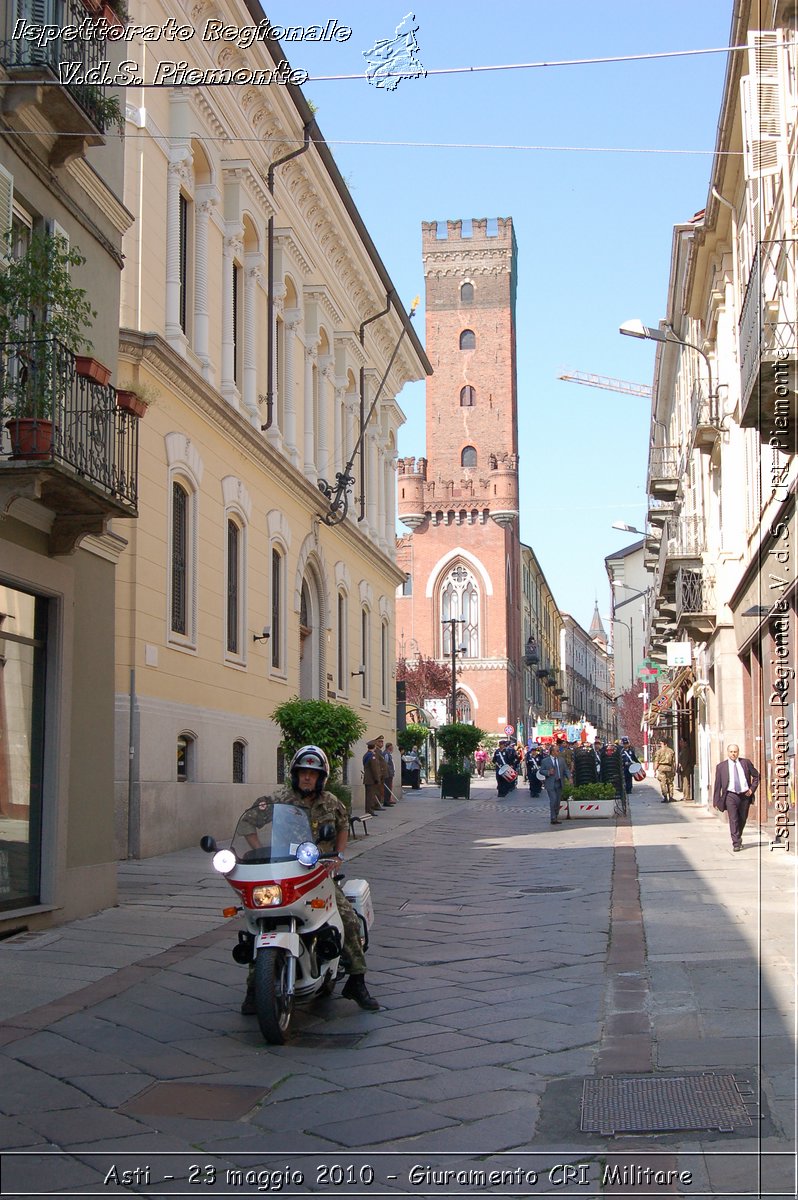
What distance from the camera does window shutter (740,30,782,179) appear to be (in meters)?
16.2

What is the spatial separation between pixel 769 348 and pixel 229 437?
10.0 metres

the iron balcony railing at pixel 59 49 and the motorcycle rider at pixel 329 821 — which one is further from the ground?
the iron balcony railing at pixel 59 49

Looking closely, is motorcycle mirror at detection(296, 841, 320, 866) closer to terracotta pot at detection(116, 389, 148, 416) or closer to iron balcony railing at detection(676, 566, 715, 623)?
terracotta pot at detection(116, 389, 148, 416)

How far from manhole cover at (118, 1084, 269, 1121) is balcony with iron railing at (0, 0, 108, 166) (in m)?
7.73

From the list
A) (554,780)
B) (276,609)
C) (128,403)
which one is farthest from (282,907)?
(554,780)

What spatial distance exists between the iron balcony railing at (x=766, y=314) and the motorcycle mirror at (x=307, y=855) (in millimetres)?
7416

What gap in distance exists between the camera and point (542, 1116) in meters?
5.78

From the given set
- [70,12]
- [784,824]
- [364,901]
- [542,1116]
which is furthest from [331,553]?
[542,1116]

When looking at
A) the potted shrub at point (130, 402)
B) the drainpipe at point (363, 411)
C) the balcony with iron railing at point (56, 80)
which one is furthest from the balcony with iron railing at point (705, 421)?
the balcony with iron railing at point (56, 80)

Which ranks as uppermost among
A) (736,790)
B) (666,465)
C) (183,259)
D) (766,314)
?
(666,465)

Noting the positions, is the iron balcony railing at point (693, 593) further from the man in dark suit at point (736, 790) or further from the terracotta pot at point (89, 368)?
the terracotta pot at point (89, 368)

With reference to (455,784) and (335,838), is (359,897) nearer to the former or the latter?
(335,838)

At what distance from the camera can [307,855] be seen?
7312mm

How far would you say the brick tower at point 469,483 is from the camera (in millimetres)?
80875
